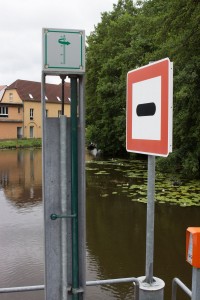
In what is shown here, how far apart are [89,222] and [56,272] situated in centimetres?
881

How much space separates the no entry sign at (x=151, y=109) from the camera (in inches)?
93.7

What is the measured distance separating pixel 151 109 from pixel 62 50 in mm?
832

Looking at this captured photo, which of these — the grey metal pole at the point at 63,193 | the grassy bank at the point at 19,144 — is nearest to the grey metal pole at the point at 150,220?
the grey metal pole at the point at 63,193

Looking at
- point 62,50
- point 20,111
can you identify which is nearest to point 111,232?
point 62,50

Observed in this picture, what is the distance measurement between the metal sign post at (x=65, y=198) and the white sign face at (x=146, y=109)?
0.57m

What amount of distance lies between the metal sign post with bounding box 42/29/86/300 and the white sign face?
570 millimetres

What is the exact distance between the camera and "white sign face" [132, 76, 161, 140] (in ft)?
8.22

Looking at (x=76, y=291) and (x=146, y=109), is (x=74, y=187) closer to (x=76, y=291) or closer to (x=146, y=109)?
(x=76, y=291)

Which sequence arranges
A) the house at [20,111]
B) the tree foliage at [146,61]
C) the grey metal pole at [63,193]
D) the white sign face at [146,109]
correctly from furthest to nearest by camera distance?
the house at [20,111] < the tree foliage at [146,61] < the white sign face at [146,109] < the grey metal pole at [63,193]

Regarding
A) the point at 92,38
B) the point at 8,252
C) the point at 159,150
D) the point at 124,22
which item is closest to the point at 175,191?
the point at 8,252

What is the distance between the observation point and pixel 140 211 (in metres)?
12.1

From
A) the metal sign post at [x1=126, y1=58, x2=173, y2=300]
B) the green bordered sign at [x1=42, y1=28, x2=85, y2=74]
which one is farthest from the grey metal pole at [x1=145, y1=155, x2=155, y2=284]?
the green bordered sign at [x1=42, y1=28, x2=85, y2=74]

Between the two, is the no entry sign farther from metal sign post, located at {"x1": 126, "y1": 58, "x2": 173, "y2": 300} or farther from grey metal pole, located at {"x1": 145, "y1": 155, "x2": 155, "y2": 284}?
grey metal pole, located at {"x1": 145, "y1": 155, "x2": 155, "y2": 284}

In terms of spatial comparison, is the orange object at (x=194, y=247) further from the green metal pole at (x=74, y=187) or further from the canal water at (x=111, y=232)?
the canal water at (x=111, y=232)
